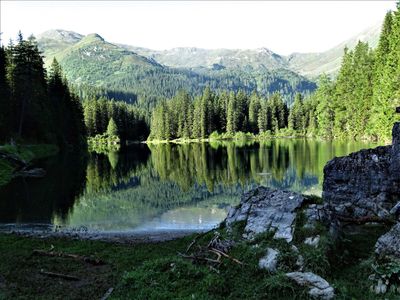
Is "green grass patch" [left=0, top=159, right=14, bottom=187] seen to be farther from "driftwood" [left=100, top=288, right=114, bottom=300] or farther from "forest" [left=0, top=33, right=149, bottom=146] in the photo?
"driftwood" [left=100, top=288, right=114, bottom=300]

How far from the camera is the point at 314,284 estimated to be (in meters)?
12.8

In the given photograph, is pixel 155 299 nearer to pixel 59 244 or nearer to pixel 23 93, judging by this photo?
pixel 59 244

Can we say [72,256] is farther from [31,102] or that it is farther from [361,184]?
[31,102]

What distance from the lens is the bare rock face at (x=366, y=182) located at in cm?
2152

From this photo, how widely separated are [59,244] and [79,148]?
88441 millimetres

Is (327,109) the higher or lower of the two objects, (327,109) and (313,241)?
the higher

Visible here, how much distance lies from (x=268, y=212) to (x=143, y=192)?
33.1 meters

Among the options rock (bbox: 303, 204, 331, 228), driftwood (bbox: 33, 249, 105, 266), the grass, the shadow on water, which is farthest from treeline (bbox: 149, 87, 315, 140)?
the grass

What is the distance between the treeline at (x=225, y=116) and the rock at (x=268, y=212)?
15363 cm

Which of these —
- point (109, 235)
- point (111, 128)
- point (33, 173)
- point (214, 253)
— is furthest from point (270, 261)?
point (111, 128)

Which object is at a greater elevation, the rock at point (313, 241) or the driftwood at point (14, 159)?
the driftwood at point (14, 159)

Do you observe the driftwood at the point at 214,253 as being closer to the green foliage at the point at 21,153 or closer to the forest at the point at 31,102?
the green foliage at the point at 21,153

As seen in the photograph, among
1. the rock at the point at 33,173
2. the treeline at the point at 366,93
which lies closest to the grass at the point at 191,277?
the rock at the point at 33,173

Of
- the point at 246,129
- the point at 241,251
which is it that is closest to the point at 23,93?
the point at 241,251
